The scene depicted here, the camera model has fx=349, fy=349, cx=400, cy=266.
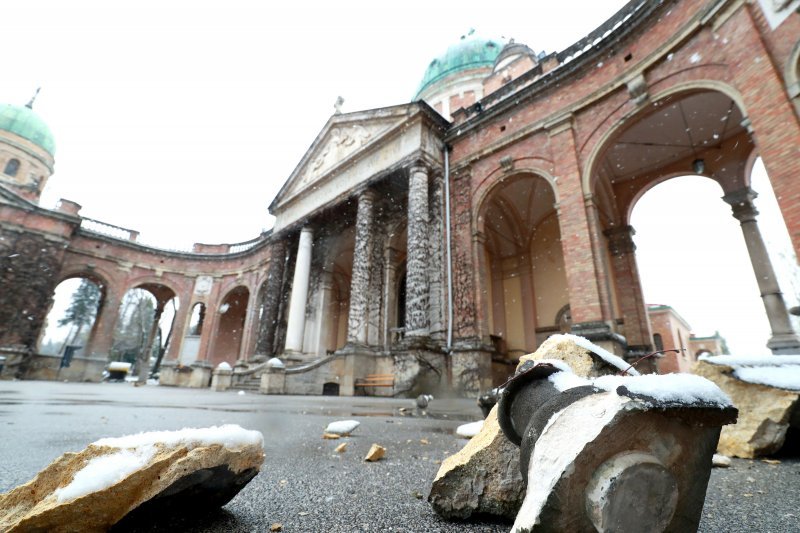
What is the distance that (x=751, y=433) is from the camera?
2.02m

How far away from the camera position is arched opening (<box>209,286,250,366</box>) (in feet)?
77.2

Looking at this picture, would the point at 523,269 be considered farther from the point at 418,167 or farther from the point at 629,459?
A: the point at 629,459

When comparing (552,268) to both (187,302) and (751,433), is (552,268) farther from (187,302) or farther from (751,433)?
(187,302)

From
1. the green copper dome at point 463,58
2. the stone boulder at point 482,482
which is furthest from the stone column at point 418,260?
the green copper dome at point 463,58

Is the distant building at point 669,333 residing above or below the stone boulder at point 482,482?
above

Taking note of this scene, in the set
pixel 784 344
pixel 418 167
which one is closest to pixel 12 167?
pixel 418 167

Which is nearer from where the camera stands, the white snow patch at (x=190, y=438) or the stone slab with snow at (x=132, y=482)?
the stone slab with snow at (x=132, y=482)

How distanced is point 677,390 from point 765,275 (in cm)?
1104

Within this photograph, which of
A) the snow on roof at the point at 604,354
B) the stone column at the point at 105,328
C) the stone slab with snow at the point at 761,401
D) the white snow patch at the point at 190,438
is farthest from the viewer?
the stone column at the point at 105,328

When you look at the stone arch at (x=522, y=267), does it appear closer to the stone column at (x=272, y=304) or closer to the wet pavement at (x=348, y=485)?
the stone column at (x=272, y=304)

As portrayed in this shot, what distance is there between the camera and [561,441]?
650 mm

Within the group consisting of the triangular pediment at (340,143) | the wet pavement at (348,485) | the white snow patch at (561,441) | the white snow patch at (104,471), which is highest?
the triangular pediment at (340,143)

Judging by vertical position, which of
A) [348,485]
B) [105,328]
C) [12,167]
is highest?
[12,167]

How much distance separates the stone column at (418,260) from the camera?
30.9 feet
